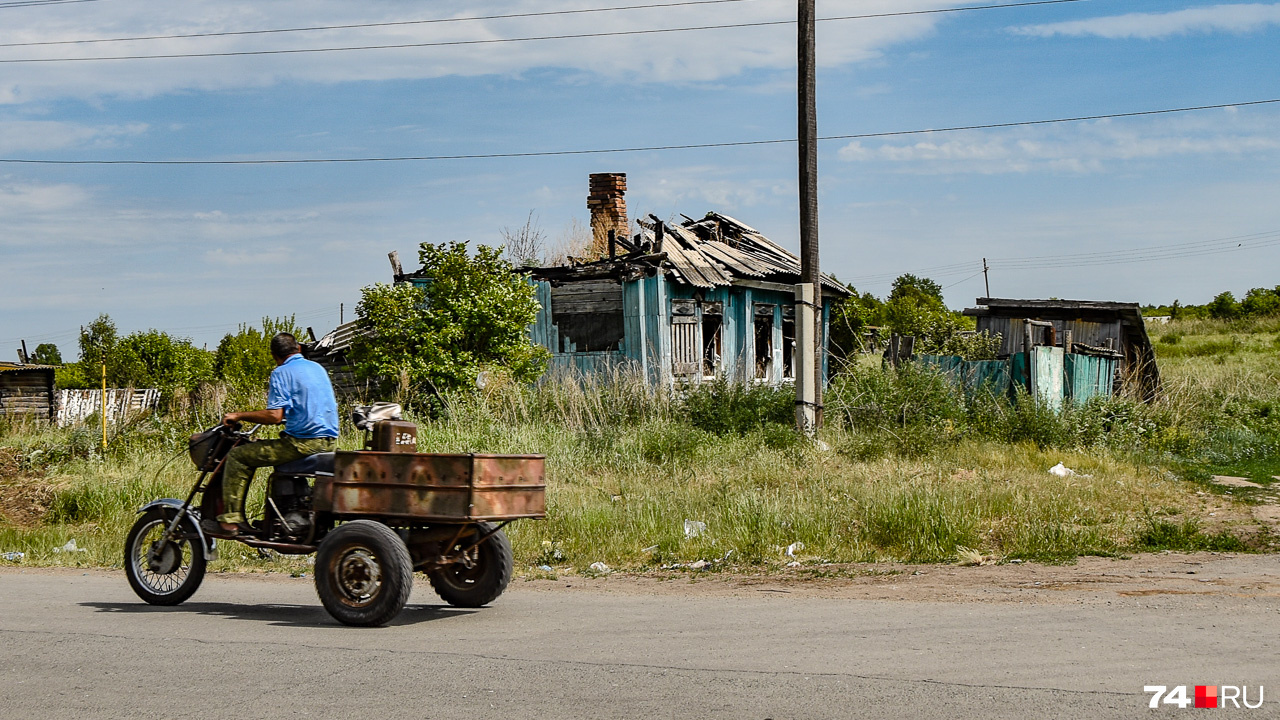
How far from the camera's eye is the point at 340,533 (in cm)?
724

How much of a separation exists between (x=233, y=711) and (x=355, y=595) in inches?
80.3

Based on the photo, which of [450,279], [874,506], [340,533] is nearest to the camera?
[340,533]

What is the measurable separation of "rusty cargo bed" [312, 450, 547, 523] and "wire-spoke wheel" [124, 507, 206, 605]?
4.73 ft

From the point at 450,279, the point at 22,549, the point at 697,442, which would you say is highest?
the point at 450,279

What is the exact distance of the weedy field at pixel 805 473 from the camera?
10.6m

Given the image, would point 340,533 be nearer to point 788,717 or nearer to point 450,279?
point 788,717

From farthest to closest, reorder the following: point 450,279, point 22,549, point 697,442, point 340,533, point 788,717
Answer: point 450,279 < point 697,442 < point 22,549 < point 340,533 < point 788,717

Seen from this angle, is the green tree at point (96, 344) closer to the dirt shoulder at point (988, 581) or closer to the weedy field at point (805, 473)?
the weedy field at point (805, 473)

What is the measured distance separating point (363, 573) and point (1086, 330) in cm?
2244

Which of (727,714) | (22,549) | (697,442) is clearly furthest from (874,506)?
(22,549)

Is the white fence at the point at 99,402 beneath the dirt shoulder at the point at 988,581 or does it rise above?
above

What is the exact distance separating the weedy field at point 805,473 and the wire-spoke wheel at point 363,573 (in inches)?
117

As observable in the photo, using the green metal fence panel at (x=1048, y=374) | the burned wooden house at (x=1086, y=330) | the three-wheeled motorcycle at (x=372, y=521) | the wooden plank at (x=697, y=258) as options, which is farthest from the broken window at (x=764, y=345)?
the three-wheeled motorcycle at (x=372, y=521)

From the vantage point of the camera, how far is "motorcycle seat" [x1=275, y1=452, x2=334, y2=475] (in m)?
7.85
